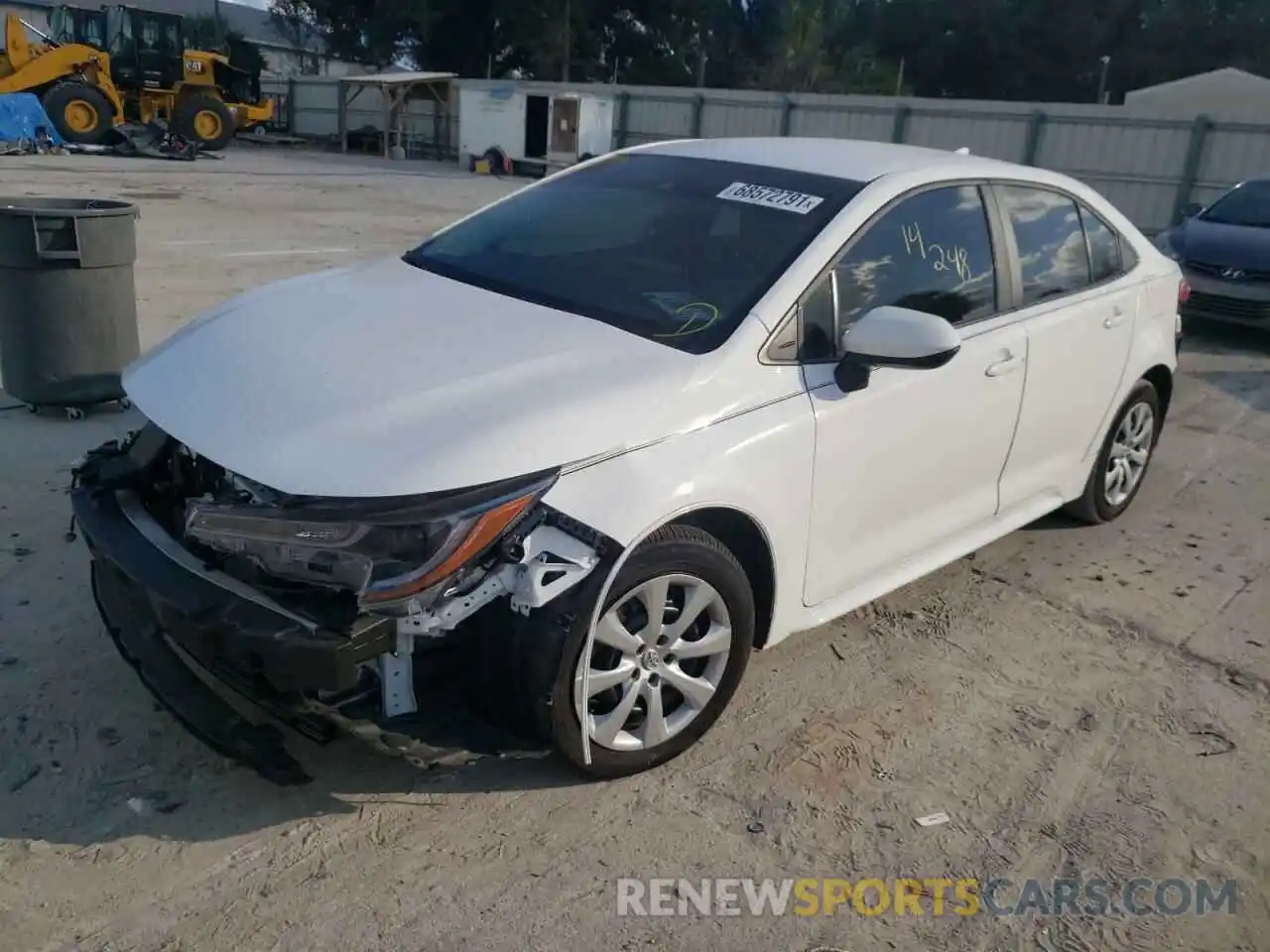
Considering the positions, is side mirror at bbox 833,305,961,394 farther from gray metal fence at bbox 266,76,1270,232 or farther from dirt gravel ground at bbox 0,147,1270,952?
gray metal fence at bbox 266,76,1270,232

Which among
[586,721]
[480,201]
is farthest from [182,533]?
[480,201]

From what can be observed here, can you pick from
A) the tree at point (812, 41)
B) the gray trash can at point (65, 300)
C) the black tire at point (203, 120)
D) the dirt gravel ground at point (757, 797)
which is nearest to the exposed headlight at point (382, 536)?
the dirt gravel ground at point (757, 797)

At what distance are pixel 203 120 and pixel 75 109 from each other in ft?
9.52

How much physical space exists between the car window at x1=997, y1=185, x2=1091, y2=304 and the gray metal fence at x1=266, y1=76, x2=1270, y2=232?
17.7 m

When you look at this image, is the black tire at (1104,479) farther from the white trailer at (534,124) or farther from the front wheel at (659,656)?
the white trailer at (534,124)

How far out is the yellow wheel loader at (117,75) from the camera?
2484 cm

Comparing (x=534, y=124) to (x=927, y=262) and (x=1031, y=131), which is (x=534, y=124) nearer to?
(x=1031, y=131)

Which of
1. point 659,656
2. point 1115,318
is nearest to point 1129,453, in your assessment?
point 1115,318

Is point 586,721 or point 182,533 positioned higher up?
point 182,533

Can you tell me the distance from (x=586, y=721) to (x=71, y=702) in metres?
Result: 1.58

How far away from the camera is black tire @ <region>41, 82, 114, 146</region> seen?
24500 millimetres

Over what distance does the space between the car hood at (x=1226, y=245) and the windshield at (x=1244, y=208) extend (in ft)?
0.57

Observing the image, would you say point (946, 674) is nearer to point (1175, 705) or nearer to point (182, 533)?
point (1175, 705)

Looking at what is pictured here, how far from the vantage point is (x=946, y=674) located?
3852 millimetres
